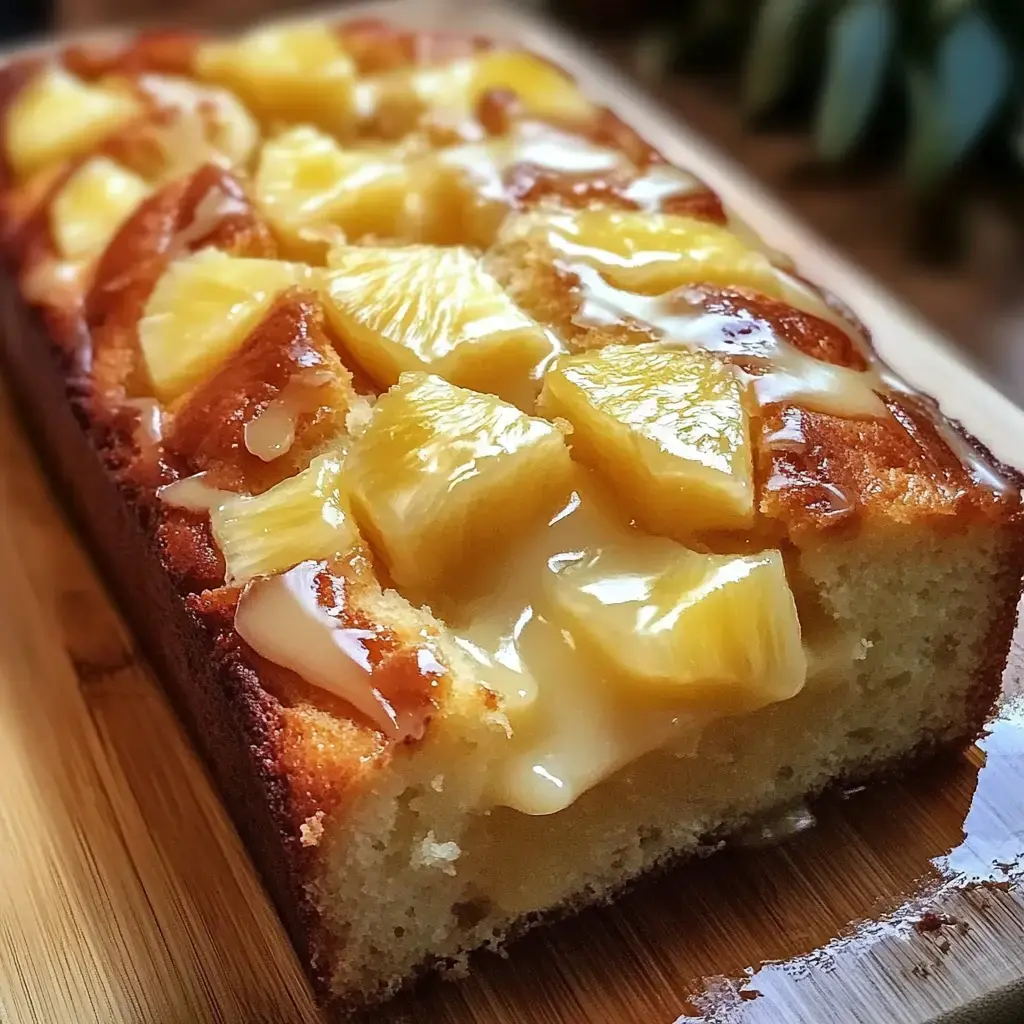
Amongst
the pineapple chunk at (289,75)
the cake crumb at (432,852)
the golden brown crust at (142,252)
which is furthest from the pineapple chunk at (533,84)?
the cake crumb at (432,852)

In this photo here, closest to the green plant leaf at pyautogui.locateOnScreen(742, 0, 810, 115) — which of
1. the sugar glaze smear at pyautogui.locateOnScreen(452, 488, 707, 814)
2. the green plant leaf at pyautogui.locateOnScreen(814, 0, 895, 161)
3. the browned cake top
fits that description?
the green plant leaf at pyautogui.locateOnScreen(814, 0, 895, 161)

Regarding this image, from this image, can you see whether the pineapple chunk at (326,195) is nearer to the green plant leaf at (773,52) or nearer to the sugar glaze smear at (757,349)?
the sugar glaze smear at (757,349)

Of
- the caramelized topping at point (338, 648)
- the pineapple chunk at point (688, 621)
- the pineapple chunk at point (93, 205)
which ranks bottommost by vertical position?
the pineapple chunk at point (93, 205)

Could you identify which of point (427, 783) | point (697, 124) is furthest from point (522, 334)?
point (697, 124)

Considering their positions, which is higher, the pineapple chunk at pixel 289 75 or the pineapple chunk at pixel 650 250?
the pineapple chunk at pixel 650 250

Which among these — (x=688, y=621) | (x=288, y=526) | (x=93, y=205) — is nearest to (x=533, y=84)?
(x=93, y=205)

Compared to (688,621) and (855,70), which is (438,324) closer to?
(688,621)
